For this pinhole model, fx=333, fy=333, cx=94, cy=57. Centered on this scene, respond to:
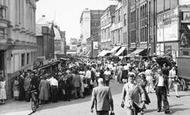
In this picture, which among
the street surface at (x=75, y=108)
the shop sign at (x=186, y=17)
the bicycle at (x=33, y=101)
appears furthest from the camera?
the shop sign at (x=186, y=17)

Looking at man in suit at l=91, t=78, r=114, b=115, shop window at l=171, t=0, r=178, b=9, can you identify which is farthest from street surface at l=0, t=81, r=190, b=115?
shop window at l=171, t=0, r=178, b=9

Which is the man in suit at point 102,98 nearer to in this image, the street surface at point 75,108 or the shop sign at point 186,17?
the street surface at point 75,108

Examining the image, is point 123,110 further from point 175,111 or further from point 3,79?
point 3,79

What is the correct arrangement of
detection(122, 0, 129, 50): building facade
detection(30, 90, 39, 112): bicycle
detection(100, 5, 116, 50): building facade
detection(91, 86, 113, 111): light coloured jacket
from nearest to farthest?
Result: detection(91, 86, 113, 111): light coloured jacket < detection(30, 90, 39, 112): bicycle < detection(122, 0, 129, 50): building facade < detection(100, 5, 116, 50): building facade

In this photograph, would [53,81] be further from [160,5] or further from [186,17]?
[160,5]

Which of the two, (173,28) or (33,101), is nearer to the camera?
(33,101)

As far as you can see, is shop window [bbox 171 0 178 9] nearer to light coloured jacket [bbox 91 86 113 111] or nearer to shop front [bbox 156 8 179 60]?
shop front [bbox 156 8 179 60]

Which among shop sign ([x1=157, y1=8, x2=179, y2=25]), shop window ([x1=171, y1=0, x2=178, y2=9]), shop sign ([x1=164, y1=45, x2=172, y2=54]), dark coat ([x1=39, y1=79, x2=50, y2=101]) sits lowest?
dark coat ([x1=39, y1=79, x2=50, y2=101])

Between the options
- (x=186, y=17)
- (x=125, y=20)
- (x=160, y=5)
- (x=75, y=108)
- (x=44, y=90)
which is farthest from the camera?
(x=125, y=20)

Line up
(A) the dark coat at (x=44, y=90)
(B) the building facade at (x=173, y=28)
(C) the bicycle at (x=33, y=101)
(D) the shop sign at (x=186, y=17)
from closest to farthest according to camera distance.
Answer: (C) the bicycle at (x=33, y=101), (A) the dark coat at (x=44, y=90), (D) the shop sign at (x=186, y=17), (B) the building facade at (x=173, y=28)

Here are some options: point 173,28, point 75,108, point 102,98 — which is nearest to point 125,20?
point 173,28

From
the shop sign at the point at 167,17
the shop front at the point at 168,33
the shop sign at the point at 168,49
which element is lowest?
the shop sign at the point at 168,49

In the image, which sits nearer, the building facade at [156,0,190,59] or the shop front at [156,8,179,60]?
the building facade at [156,0,190,59]

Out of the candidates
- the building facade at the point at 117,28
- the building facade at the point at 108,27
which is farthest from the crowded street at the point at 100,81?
the building facade at the point at 108,27
